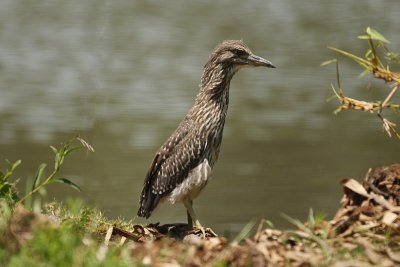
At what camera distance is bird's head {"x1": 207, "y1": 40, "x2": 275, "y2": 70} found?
319 inches

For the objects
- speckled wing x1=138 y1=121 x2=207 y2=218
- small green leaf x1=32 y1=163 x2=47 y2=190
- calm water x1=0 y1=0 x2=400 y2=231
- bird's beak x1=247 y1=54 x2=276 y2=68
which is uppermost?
bird's beak x1=247 y1=54 x2=276 y2=68

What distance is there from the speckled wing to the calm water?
0.74m

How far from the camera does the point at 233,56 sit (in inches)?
320

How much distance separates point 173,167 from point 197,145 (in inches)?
9.8

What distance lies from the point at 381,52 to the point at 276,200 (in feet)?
14.4

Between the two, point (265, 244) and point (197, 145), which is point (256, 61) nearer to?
point (197, 145)

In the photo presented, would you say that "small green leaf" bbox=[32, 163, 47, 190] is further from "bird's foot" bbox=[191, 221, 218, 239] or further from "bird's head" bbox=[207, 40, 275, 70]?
"bird's head" bbox=[207, 40, 275, 70]

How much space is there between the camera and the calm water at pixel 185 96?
951cm

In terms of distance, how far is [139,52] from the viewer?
13367mm

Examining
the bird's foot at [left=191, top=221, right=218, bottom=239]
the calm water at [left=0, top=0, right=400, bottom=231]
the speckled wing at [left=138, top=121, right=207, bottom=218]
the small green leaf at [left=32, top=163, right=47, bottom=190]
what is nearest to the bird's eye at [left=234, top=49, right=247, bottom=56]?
the speckled wing at [left=138, top=121, right=207, bottom=218]

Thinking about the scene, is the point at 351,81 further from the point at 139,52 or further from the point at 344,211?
the point at 344,211

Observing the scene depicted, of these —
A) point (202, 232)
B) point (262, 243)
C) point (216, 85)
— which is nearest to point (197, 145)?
point (216, 85)

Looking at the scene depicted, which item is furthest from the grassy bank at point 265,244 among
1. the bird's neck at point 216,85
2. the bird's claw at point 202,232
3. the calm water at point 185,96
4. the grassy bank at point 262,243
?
the calm water at point 185,96

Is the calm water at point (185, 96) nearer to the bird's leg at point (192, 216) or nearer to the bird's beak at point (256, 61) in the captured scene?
the bird's leg at point (192, 216)
